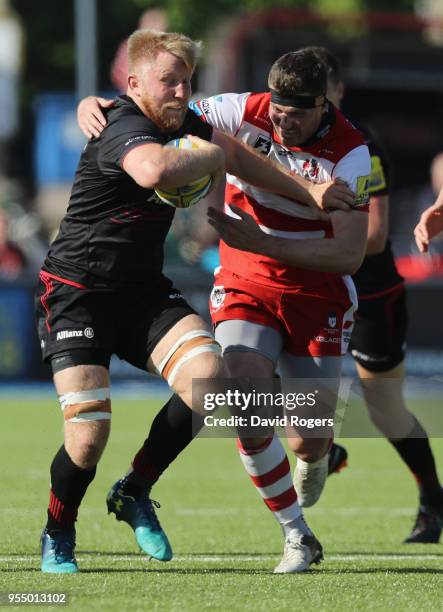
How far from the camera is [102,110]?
630 cm

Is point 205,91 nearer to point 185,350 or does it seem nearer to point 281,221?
point 281,221

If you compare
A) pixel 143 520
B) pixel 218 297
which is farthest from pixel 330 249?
pixel 143 520

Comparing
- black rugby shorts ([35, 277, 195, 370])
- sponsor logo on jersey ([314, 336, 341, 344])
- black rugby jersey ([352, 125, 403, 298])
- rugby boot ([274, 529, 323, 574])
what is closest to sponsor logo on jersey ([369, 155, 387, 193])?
black rugby jersey ([352, 125, 403, 298])

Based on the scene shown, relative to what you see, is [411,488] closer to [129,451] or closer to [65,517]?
[129,451]

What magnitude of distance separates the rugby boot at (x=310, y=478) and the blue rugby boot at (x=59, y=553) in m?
1.50

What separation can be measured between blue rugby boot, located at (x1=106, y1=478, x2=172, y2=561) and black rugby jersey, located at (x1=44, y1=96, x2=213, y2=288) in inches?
40.2

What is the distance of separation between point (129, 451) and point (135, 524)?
16.4ft

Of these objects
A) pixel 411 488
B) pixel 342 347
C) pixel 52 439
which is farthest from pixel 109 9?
pixel 342 347

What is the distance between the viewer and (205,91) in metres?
23.8

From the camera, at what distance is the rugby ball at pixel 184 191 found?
5.82 m

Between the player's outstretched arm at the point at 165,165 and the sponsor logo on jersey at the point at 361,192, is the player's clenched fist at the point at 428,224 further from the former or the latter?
the player's outstretched arm at the point at 165,165

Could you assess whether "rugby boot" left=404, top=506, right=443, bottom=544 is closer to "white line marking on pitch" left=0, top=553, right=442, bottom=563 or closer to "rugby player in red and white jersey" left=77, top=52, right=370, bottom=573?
"white line marking on pitch" left=0, top=553, right=442, bottom=563

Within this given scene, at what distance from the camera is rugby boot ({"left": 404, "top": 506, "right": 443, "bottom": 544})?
7.71 meters

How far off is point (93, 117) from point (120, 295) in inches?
31.5
